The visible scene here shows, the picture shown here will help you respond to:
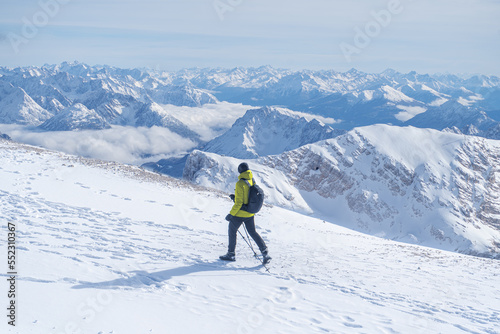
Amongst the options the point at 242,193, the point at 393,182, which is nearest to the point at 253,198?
the point at 242,193

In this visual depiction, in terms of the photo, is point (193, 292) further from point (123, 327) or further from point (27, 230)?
point (27, 230)

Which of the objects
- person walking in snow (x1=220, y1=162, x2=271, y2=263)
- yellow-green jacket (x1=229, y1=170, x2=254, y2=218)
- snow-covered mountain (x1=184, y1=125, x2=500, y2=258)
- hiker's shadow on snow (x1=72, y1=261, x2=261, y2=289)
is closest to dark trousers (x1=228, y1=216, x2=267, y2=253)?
person walking in snow (x1=220, y1=162, x2=271, y2=263)

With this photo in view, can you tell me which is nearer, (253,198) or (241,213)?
(253,198)

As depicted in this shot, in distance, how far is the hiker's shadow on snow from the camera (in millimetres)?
9020

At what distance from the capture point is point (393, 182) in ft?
446

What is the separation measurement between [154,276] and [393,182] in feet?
454

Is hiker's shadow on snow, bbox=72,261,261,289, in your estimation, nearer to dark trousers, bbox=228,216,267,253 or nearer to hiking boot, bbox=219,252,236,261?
hiking boot, bbox=219,252,236,261

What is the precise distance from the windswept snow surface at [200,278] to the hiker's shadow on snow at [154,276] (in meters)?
0.05

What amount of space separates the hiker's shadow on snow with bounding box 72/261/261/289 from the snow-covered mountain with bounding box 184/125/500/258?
348 ft

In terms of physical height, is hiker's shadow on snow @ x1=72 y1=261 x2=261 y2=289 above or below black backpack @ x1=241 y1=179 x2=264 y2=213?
below

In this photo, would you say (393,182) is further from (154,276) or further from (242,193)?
(154,276)

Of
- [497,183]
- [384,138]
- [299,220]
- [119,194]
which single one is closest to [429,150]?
[384,138]

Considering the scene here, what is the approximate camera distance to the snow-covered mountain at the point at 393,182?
121 meters

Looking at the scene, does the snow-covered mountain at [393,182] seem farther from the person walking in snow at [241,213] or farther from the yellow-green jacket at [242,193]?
the yellow-green jacket at [242,193]
